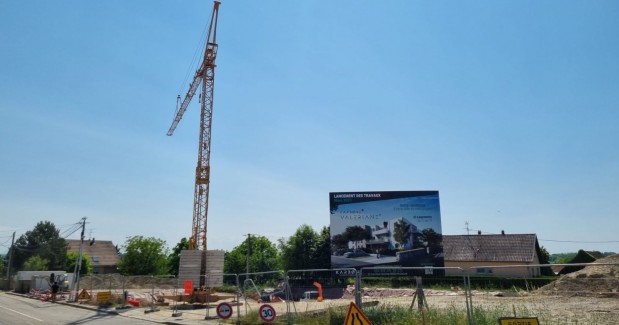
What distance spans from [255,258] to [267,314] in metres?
73.8

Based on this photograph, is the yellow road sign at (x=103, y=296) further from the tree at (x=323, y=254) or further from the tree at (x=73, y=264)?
the tree at (x=73, y=264)

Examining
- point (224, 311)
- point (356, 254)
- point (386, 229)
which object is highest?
point (386, 229)

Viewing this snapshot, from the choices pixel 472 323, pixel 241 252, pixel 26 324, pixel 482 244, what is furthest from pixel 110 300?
pixel 241 252

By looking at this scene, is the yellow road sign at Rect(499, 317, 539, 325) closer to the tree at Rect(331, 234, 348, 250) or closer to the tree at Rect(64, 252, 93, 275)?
the tree at Rect(331, 234, 348, 250)

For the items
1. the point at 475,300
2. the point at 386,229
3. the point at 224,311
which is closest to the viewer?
the point at 224,311

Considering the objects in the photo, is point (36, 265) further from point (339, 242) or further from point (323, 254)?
point (339, 242)

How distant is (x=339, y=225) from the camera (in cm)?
3934

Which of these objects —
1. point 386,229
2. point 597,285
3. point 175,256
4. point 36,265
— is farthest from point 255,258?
point 597,285

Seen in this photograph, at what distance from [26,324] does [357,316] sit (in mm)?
16844

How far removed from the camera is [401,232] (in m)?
38.4

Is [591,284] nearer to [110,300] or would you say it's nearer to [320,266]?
[110,300]

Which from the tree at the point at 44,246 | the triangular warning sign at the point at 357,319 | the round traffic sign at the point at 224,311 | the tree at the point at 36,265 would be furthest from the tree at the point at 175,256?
the triangular warning sign at the point at 357,319

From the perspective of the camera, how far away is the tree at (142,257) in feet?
240

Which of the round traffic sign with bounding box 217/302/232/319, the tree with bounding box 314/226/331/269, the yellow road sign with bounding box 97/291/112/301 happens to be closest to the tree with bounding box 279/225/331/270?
the tree with bounding box 314/226/331/269
